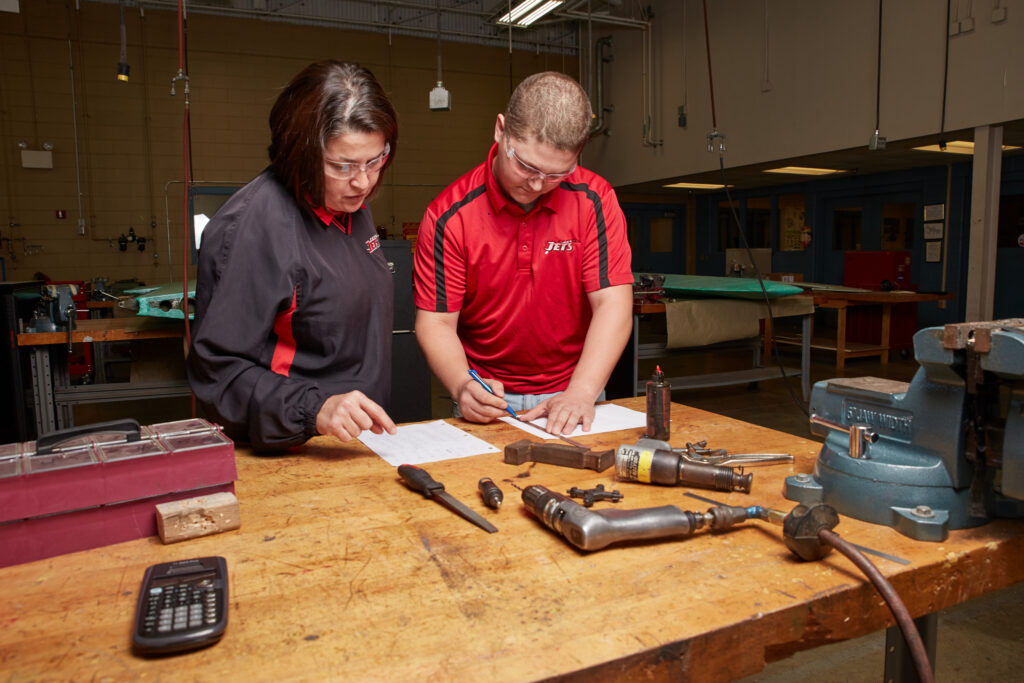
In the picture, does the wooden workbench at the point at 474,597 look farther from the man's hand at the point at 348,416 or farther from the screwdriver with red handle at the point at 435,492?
the man's hand at the point at 348,416

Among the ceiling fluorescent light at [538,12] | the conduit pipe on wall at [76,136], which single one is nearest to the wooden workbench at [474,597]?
the ceiling fluorescent light at [538,12]

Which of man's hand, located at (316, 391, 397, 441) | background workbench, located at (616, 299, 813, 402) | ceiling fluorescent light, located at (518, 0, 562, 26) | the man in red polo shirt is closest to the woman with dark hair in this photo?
man's hand, located at (316, 391, 397, 441)

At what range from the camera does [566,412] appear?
53.4 inches

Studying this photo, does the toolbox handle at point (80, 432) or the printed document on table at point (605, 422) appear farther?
the printed document on table at point (605, 422)

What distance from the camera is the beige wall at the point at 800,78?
14.3 ft

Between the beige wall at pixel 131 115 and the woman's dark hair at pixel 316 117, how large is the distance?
623cm

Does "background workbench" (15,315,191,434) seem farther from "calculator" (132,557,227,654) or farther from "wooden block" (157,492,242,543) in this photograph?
"calculator" (132,557,227,654)

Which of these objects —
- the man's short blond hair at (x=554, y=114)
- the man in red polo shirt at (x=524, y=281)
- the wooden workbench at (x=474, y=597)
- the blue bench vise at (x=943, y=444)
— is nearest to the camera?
the wooden workbench at (x=474, y=597)

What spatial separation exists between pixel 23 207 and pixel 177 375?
5.59m

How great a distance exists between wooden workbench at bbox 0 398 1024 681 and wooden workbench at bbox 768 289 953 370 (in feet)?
16.8

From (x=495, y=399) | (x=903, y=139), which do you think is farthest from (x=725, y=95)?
(x=495, y=399)

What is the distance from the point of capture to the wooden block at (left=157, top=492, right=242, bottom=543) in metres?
0.82

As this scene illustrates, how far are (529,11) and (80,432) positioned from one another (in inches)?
251

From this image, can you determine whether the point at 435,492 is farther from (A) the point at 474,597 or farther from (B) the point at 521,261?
(B) the point at 521,261
